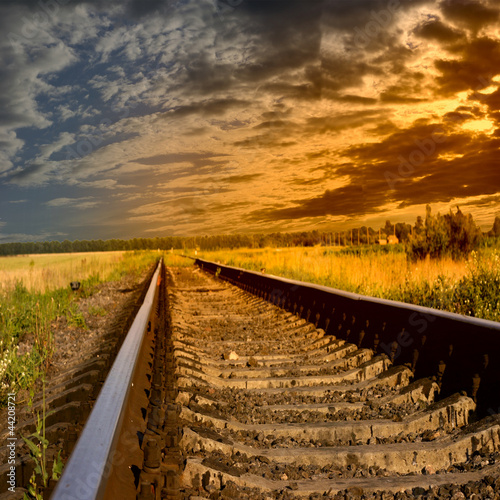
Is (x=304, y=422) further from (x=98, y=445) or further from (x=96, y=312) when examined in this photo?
(x=96, y=312)

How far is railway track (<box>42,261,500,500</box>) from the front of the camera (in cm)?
196

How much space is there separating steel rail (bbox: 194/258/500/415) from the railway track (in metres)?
0.01

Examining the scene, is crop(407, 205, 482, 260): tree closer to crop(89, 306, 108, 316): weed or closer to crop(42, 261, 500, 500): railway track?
crop(89, 306, 108, 316): weed

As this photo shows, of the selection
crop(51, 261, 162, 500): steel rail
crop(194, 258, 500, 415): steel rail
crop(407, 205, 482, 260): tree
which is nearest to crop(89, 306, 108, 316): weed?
crop(194, 258, 500, 415): steel rail

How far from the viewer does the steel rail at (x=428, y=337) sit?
2.95 metres

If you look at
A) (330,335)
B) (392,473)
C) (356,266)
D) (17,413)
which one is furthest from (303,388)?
(356,266)

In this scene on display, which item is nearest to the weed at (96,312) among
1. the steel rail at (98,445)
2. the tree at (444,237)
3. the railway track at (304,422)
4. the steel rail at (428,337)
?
the railway track at (304,422)

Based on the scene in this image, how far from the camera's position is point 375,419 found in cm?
290

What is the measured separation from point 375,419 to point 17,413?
2.60 m

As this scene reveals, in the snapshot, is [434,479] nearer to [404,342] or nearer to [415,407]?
[415,407]

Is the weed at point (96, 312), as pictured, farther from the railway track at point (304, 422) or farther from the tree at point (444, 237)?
the tree at point (444, 237)

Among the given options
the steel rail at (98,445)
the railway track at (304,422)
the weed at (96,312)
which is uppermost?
the steel rail at (98,445)

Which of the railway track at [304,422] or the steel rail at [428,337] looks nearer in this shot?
the railway track at [304,422]

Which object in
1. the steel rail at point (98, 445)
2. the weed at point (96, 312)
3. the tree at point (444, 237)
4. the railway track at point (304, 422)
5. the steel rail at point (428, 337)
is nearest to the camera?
the steel rail at point (98, 445)
